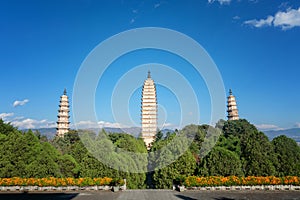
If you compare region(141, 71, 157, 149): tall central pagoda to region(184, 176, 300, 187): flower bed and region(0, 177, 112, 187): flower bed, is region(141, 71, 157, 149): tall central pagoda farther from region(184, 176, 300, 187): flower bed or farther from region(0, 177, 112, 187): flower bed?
region(184, 176, 300, 187): flower bed

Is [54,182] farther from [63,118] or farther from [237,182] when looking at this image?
[63,118]

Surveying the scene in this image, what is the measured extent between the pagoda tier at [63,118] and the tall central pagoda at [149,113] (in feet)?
60.0

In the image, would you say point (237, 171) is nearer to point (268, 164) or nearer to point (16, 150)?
point (268, 164)

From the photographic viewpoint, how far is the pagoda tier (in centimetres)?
5981

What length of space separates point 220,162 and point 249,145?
378 cm

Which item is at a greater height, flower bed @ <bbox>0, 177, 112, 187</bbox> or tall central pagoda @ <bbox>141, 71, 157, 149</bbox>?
tall central pagoda @ <bbox>141, 71, 157, 149</bbox>

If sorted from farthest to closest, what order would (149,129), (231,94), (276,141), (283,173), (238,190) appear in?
(149,129) < (231,94) < (276,141) < (283,173) < (238,190)

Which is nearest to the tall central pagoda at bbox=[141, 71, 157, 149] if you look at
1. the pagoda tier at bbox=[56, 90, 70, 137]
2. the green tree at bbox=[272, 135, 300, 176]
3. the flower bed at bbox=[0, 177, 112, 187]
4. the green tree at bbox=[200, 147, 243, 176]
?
the pagoda tier at bbox=[56, 90, 70, 137]

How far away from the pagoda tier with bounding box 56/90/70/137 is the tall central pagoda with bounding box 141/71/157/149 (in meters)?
18.3

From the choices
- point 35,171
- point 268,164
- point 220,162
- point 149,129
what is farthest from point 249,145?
point 149,129

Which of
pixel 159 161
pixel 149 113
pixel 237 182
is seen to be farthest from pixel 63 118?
pixel 237 182

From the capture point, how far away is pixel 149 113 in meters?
70.1

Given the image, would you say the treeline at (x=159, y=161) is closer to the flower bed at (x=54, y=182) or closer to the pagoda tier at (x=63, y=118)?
the flower bed at (x=54, y=182)

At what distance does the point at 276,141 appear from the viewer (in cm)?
2650
